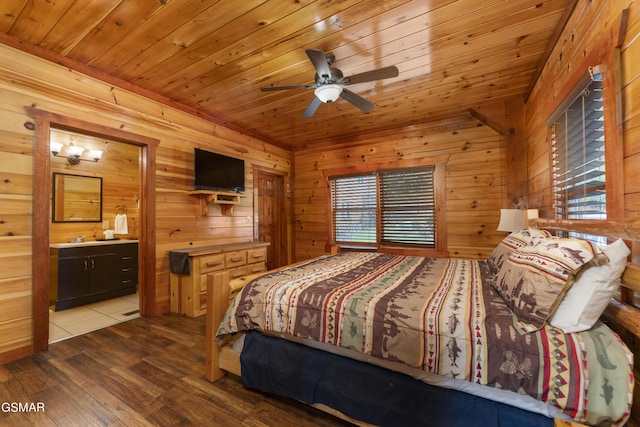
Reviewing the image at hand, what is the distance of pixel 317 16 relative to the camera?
1.96 m

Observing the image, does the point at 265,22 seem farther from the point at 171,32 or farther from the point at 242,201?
the point at 242,201

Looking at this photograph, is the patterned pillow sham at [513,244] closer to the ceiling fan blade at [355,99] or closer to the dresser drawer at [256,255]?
the ceiling fan blade at [355,99]

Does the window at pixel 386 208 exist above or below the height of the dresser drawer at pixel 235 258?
above

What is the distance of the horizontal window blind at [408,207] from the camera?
4.00 meters

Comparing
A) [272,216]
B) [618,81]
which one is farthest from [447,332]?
[272,216]

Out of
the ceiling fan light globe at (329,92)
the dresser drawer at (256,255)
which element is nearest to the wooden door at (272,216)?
the dresser drawer at (256,255)

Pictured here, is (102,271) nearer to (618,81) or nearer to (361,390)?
(361,390)

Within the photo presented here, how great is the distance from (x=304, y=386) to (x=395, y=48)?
8.64 ft

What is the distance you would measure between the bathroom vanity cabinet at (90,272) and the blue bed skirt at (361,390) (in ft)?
10.6

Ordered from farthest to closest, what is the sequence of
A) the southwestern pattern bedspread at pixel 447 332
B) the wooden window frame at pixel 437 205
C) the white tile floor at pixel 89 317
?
the wooden window frame at pixel 437 205
the white tile floor at pixel 89 317
the southwestern pattern bedspread at pixel 447 332

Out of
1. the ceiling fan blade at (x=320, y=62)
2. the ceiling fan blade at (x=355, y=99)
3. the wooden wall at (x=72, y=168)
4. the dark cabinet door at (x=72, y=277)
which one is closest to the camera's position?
the ceiling fan blade at (x=320, y=62)

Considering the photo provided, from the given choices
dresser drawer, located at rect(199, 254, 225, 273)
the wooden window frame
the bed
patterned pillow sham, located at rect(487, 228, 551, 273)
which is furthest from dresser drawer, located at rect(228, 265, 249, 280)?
patterned pillow sham, located at rect(487, 228, 551, 273)

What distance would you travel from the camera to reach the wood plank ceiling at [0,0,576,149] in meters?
1.89

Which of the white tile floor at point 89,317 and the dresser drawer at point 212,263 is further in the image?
the dresser drawer at point 212,263
